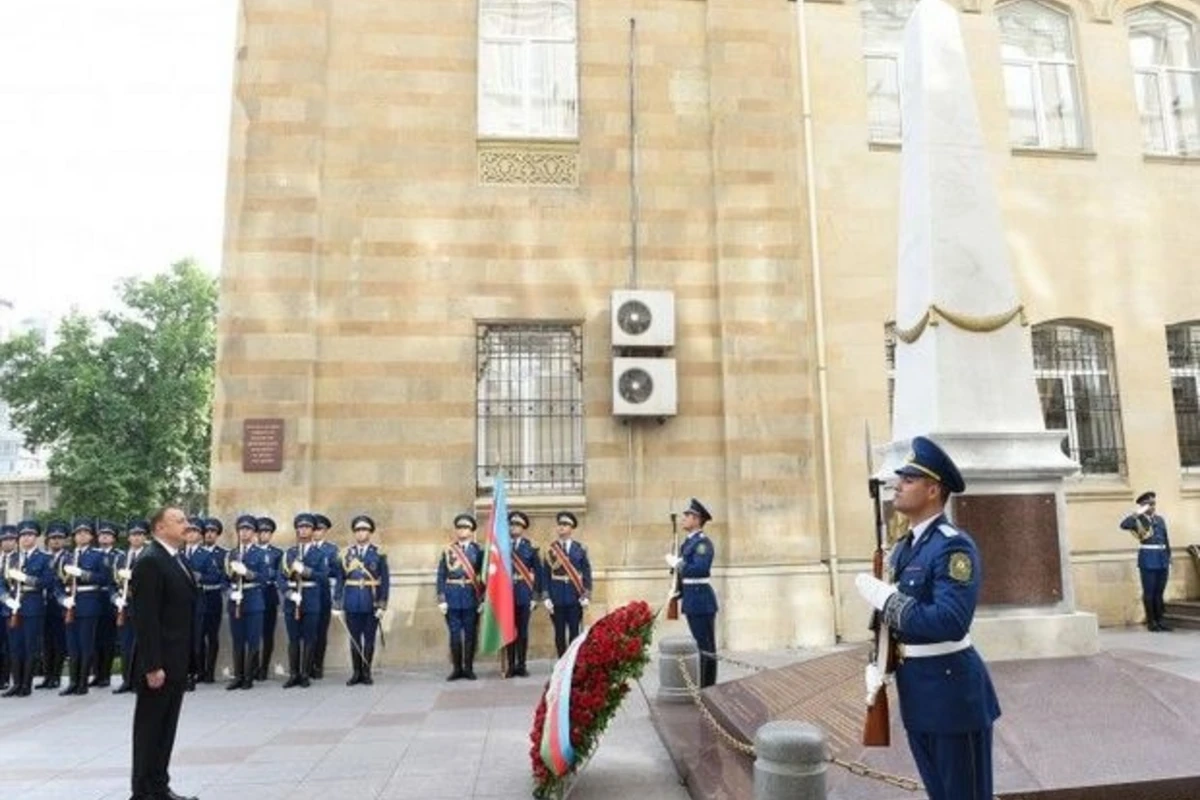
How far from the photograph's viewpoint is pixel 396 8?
12250 mm

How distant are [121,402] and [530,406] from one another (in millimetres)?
28198

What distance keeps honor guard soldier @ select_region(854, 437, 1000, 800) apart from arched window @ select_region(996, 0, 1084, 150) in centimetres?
1275

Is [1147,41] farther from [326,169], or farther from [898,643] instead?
[898,643]

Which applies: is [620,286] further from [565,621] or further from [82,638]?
[82,638]

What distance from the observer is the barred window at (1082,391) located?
518 inches

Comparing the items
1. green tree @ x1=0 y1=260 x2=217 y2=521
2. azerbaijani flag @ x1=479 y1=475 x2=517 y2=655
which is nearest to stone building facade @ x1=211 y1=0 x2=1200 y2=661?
azerbaijani flag @ x1=479 y1=475 x2=517 y2=655

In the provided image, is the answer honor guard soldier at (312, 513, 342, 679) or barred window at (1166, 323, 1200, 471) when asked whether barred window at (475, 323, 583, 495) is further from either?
barred window at (1166, 323, 1200, 471)

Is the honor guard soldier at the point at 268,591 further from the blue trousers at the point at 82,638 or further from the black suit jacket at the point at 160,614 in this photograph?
the black suit jacket at the point at 160,614

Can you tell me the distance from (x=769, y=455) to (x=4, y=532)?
10.1 m

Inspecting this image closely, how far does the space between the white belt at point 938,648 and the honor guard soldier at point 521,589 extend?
7132 mm

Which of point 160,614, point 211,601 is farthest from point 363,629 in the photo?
point 160,614

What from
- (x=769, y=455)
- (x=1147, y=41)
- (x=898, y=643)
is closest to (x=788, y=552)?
(x=769, y=455)

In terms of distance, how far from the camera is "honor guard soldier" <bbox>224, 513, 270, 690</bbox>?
999 cm

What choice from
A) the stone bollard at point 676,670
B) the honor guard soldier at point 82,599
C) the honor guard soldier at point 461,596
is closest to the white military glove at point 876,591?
the stone bollard at point 676,670
